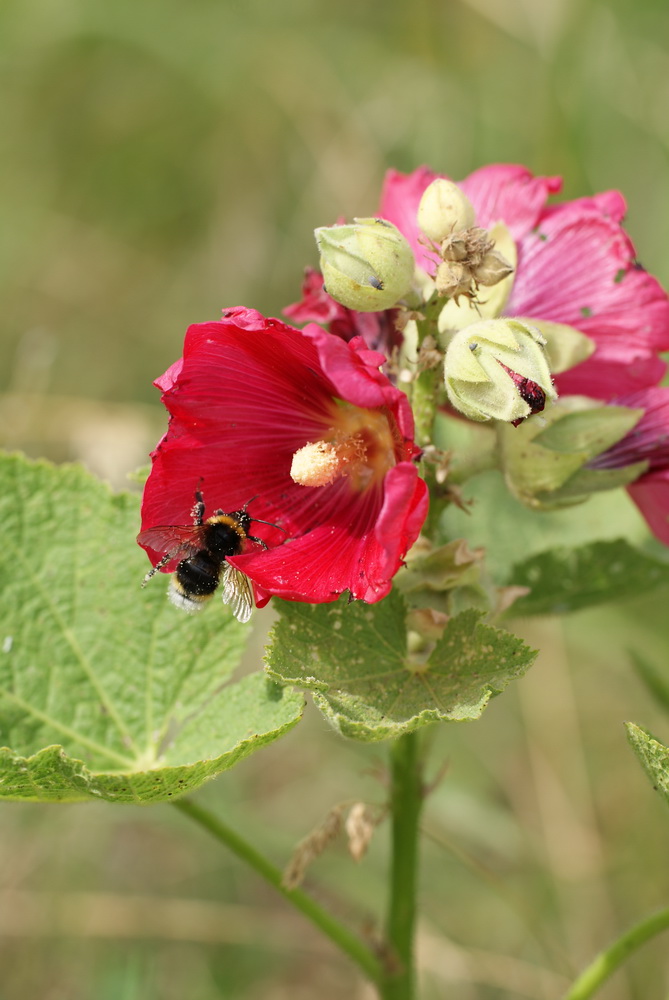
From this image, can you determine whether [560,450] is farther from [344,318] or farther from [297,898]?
[297,898]

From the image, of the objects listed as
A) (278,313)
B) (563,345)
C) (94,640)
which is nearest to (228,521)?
(94,640)

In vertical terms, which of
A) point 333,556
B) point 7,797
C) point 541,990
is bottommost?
point 541,990

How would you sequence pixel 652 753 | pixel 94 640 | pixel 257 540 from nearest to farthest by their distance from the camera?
pixel 652 753 < pixel 257 540 < pixel 94 640

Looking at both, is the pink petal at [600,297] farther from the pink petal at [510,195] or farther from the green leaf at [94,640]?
the green leaf at [94,640]

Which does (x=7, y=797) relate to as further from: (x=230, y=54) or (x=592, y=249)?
(x=230, y=54)

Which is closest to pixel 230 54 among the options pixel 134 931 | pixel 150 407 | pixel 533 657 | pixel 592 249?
pixel 150 407

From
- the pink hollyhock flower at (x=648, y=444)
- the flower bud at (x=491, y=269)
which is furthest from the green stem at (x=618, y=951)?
the flower bud at (x=491, y=269)
